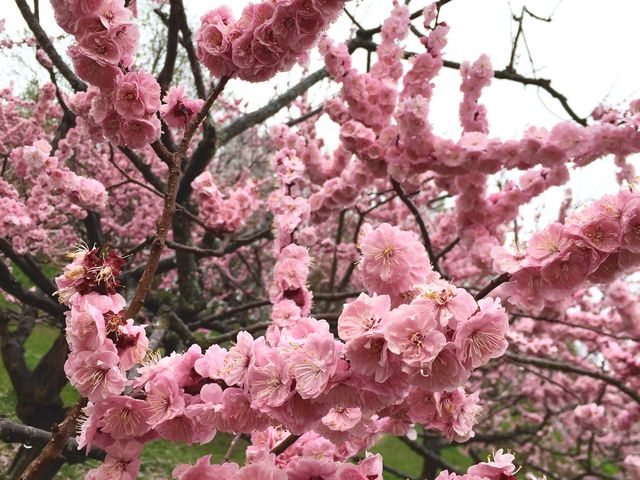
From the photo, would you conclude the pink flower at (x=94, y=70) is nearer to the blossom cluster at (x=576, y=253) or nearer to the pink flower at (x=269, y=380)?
the pink flower at (x=269, y=380)

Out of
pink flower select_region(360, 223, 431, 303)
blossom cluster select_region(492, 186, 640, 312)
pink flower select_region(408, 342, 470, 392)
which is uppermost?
blossom cluster select_region(492, 186, 640, 312)

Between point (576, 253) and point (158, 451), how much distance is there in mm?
6367

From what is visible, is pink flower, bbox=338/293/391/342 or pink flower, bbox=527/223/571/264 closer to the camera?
pink flower, bbox=338/293/391/342

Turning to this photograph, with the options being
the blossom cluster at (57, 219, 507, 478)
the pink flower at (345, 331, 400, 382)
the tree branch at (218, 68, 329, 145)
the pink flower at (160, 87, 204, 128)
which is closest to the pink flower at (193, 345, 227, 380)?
the blossom cluster at (57, 219, 507, 478)

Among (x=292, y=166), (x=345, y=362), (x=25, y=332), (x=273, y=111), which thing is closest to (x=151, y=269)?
(x=345, y=362)

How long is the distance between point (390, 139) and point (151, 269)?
2696mm

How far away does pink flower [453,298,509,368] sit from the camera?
1.09 metres

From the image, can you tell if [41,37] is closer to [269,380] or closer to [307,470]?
[269,380]

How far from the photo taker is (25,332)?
482cm

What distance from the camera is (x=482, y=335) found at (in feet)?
3.67

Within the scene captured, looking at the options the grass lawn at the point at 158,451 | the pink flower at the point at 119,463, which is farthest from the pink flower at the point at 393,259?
the grass lawn at the point at 158,451

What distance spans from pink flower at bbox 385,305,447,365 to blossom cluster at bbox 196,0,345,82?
92 centimetres

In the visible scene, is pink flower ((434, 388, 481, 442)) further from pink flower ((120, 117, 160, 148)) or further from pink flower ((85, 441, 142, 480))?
pink flower ((120, 117, 160, 148))

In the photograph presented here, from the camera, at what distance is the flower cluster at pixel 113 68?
1452 millimetres
